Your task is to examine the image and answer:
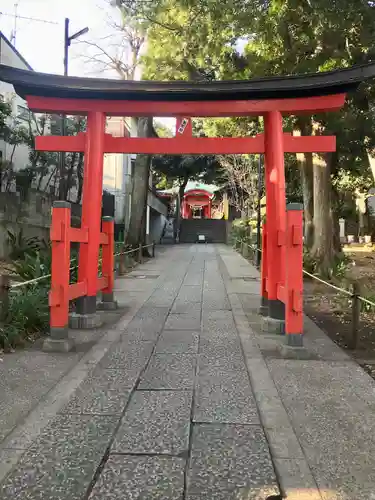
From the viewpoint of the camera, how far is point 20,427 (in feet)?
12.6

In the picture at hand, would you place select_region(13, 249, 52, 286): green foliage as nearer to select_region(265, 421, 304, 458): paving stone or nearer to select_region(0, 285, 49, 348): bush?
select_region(0, 285, 49, 348): bush

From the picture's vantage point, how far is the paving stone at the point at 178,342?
6.18 m

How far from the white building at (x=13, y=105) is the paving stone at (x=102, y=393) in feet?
50.1

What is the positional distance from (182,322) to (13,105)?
15415 mm

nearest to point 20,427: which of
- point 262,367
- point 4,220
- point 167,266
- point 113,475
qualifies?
point 113,475

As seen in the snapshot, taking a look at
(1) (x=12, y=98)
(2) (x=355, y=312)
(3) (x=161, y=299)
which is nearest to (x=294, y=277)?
(2) (x=355, y=312)

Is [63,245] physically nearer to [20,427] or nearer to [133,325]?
[133,325]

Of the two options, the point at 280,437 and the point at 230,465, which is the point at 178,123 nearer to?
the point at 280,437

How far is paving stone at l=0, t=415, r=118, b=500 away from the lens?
2.92 meters

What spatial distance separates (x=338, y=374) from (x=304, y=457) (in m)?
2.14

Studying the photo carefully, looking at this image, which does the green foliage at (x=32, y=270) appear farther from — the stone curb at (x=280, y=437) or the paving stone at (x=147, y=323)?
the stone curb at (x=280, y=437)

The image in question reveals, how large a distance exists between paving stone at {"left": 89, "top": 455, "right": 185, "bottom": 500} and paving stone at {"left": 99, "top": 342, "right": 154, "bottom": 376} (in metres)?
1.68

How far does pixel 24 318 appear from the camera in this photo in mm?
6762

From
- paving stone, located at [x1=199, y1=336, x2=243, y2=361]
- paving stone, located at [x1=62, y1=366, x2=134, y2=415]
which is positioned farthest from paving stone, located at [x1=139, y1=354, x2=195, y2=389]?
paving stone, located at [x1=199, y1=336, x2=243, y2=361]
